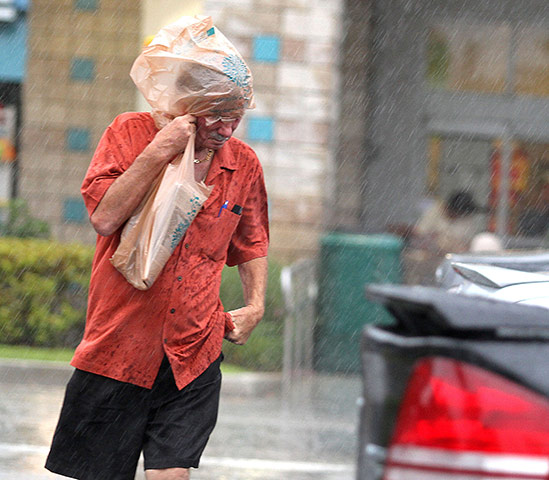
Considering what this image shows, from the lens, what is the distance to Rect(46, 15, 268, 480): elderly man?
3.56 m

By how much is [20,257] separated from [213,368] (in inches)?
281

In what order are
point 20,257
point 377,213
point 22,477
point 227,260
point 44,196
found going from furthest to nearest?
point 377,213 < point 44,196 < point 20,257 < point 22,477 < point 227,260

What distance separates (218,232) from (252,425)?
440cm

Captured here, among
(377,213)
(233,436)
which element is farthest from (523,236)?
(233,436)

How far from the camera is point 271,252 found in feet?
37.4

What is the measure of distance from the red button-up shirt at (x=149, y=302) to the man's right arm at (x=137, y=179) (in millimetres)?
45

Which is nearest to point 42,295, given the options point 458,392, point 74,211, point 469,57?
point 74,211

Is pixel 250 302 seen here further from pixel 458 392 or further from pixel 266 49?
pixel 266 49

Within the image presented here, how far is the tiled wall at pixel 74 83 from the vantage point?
12.5m

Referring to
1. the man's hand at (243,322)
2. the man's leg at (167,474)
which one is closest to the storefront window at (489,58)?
the man's hand at (243,322)

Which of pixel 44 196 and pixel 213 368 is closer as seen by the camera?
pixel 213 368

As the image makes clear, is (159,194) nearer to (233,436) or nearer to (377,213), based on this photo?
(233,436)

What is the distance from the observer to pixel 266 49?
11.4m

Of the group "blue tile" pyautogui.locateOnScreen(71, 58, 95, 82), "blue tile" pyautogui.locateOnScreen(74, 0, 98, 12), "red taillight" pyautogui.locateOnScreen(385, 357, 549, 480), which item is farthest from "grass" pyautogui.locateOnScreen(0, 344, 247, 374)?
"red taillight" pyautogui.locateOnScreen(385, 357, 549, 480)
